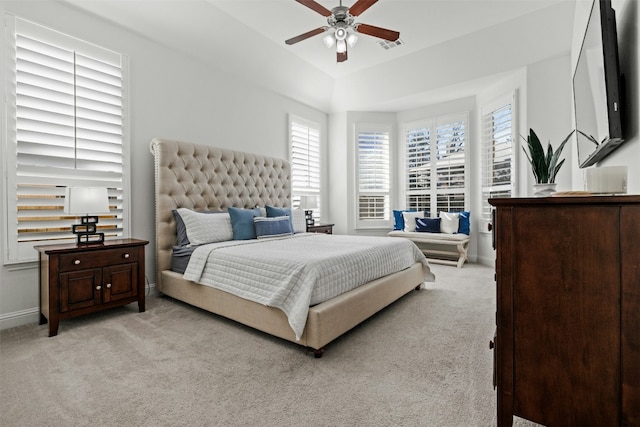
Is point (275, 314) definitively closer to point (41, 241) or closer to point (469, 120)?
point (41, 241)

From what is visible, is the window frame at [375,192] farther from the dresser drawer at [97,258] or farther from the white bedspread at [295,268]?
the dresser drawer at [97,258]

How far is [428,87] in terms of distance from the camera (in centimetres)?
513

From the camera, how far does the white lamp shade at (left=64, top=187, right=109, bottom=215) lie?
2588 millimetres

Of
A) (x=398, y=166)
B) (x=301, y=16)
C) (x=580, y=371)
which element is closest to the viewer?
(x=580, y=371)

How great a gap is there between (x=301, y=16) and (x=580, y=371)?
417cm

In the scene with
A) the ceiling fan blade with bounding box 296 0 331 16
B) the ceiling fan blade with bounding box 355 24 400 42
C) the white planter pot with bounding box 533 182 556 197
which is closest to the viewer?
the white planter pot with bounding box 533 182 556 197

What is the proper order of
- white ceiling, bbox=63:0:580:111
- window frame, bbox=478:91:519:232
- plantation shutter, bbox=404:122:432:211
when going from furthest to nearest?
plantation shutter, bbox=404:122:432:211 < window frame, bbox=478:91:519:232 < white ceiling, bbox=63:0:580:111

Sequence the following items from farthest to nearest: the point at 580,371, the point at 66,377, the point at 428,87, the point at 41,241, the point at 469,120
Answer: the point at 469,120 → the point at 428,87 → the point at 41,241 → the point at 66,377 → the point at 580,371

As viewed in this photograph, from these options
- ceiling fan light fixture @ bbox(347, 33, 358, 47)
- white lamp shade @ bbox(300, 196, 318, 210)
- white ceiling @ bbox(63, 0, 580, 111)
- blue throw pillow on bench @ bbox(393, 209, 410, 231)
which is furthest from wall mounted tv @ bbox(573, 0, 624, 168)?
blue throw pillow on bench @ bbox(393, 209, 410, 231)

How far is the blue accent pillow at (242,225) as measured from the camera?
3.59 m

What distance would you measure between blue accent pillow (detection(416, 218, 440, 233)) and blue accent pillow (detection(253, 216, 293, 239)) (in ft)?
9.09

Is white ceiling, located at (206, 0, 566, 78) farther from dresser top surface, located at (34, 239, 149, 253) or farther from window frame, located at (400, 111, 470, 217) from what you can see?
dresser top surface, located at (34, 239, 149, 253)

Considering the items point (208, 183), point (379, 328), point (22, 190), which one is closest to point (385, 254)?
point (379, 328)

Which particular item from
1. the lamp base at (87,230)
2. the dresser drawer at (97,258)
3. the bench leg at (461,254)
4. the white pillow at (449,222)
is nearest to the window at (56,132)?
the lamp base at (87,230)
